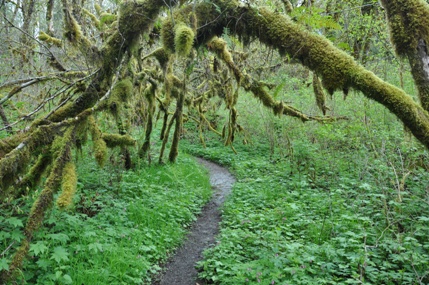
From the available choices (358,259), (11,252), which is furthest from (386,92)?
(11,252)

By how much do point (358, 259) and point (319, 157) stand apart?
17.5ft

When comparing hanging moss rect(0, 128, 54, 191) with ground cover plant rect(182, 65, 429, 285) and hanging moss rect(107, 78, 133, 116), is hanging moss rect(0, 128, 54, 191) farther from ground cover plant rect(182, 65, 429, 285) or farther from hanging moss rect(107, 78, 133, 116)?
ground cover plant rect(182, 65, 429, 285)

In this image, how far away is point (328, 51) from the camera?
3.34m

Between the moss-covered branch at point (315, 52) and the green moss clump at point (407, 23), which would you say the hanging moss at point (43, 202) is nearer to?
the moss-covered branch at point (315, 52)

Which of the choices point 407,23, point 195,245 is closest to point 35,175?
point 195,245

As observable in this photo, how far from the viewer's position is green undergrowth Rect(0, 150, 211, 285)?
3.94 metres

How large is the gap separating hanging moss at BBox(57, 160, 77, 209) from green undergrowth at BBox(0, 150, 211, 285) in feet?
3.96

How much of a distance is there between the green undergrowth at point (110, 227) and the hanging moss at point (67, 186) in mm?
1207

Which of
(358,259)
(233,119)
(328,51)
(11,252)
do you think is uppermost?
(328,51)

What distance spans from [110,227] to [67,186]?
268cm

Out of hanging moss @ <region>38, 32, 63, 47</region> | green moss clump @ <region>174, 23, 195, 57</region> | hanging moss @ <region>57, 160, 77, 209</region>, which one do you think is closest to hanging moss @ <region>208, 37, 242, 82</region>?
hanging moss @ <region>38, 32, 63, 47</region>

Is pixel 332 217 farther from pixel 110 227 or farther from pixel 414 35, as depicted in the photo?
pixel 110 227

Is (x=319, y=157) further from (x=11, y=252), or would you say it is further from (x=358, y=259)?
(x=11, y=252)

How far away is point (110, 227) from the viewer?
17.1ft
